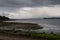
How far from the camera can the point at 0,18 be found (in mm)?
95312

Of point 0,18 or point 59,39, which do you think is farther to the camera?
point 0,18

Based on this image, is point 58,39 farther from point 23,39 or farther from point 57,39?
point 23,39

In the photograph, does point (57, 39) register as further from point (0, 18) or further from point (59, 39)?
point (0, 18)

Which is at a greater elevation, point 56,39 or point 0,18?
point 0,18

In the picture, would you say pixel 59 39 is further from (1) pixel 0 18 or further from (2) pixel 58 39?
(1) pixel 0 18

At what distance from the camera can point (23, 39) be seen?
22.6m

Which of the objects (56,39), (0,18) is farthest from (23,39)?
(0,18)

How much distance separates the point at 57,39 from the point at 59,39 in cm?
47

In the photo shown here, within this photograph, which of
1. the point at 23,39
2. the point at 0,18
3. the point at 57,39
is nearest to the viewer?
the point at 23,39

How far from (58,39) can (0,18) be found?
74080 mm

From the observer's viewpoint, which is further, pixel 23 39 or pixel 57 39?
pixel 57 39

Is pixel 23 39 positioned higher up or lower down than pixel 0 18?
lower down

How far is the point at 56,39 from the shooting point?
2439 centimetres

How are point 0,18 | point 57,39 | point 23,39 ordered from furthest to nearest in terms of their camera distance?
point 0,18, point 57,39, point 23,39
